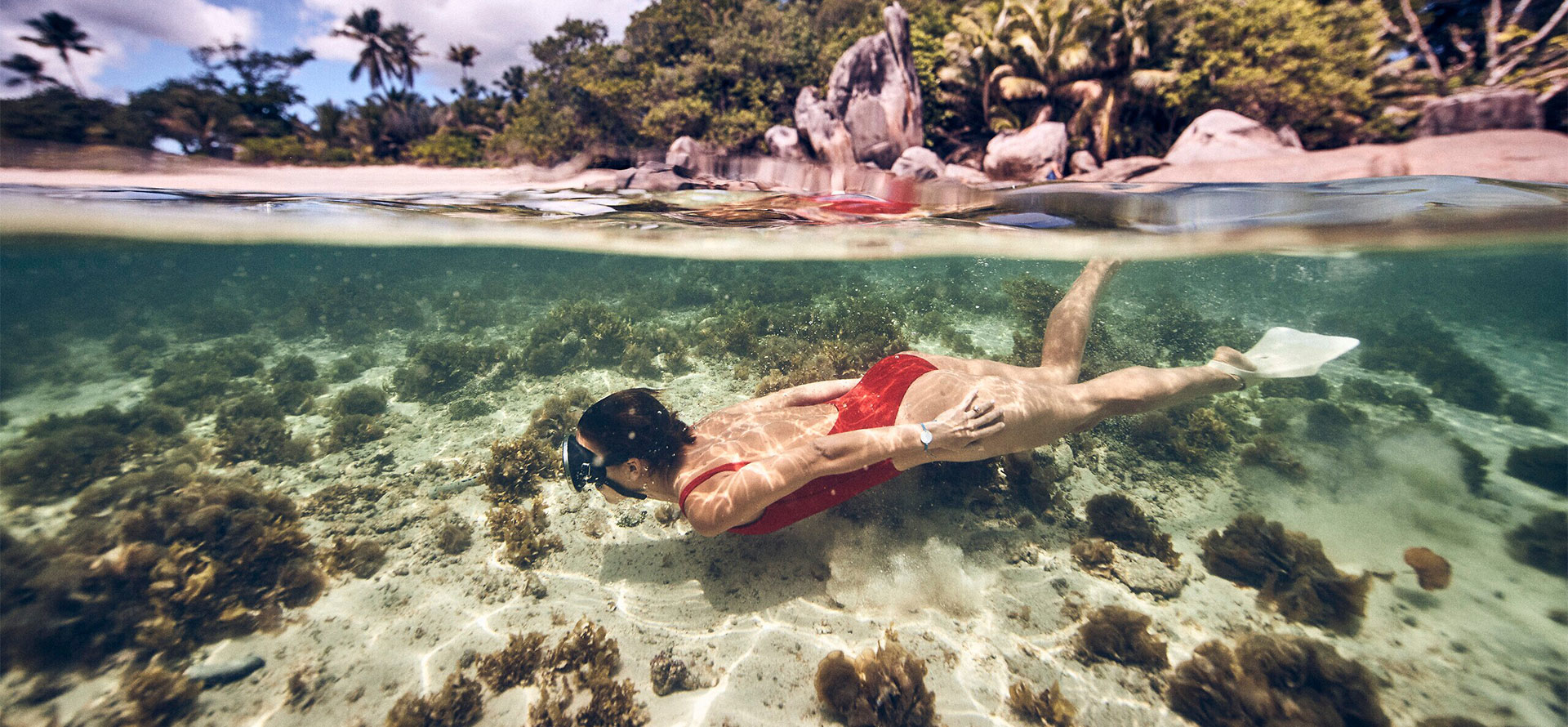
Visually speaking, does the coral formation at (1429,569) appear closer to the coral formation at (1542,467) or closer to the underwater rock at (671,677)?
the coral formation at (1542,467)

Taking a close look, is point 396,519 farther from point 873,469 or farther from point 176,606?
point 873,469

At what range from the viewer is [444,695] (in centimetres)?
391

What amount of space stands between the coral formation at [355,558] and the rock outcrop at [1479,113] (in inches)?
545

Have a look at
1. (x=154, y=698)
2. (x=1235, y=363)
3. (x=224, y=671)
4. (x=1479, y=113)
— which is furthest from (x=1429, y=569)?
(x=154, y=698)

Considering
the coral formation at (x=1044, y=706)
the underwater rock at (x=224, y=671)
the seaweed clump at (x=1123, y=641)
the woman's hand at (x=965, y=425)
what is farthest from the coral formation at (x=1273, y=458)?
the underwater rock at (x=224, y=671)

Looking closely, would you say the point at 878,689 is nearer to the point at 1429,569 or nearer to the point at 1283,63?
the point at 1429,569

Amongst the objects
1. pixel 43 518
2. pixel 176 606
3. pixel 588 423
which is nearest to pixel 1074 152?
pixel 588 423

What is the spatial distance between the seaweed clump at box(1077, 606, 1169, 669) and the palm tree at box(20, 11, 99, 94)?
10.3 m

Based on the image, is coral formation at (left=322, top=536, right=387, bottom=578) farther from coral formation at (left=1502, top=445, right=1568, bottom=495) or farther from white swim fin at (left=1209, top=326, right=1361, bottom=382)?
coral formation at (left=1502, top=445, right=1568, bottom=495)

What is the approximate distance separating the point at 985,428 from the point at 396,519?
7.09 m

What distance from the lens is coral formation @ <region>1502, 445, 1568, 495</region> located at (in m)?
7.09

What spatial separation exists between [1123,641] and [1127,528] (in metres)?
1.60

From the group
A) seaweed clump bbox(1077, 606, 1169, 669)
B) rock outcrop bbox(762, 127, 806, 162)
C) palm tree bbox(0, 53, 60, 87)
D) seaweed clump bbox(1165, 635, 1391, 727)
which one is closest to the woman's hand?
seaweed clump bbox(1077, 606, 1169, 669)

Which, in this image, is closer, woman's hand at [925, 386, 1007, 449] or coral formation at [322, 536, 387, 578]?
woman's hand at [925, 386, 1007, 449]
